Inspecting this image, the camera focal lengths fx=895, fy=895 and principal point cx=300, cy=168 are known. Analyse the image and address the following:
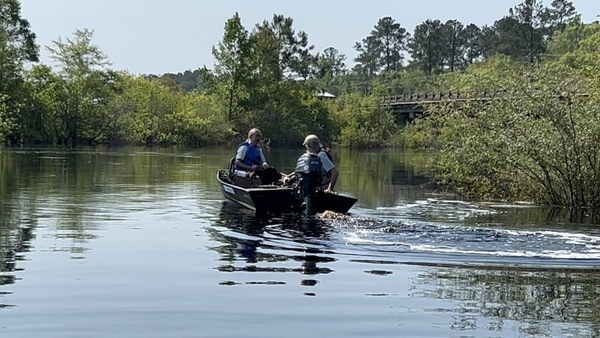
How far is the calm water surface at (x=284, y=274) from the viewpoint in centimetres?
920

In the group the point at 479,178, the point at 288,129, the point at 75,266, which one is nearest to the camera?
the point at 75,266

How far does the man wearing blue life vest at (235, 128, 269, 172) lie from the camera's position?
2155cm

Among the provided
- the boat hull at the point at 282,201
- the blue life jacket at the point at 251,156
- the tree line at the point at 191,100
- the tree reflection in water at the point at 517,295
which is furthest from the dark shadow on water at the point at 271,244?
the tree line at the point at 191,100

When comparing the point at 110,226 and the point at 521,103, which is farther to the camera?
the point at 521,103

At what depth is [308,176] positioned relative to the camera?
704 inches

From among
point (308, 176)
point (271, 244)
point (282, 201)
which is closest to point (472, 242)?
point (271, 244)

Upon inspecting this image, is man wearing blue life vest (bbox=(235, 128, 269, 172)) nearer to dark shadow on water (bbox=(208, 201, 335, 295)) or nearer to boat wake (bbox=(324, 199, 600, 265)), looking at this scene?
dark shadow on water (bbox=(208, 201, 335, 295))

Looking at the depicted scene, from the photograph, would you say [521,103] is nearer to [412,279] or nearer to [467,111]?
[467,111]

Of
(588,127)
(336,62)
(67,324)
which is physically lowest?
(67,324)

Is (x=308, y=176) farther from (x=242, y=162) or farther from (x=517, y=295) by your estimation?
(x=517, y=295)

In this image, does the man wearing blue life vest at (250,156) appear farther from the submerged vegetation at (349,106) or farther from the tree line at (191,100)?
the tree line at (191,100)

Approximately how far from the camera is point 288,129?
8631 cm

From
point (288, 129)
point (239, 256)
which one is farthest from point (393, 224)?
point (288, 129)

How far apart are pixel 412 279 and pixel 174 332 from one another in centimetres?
418
